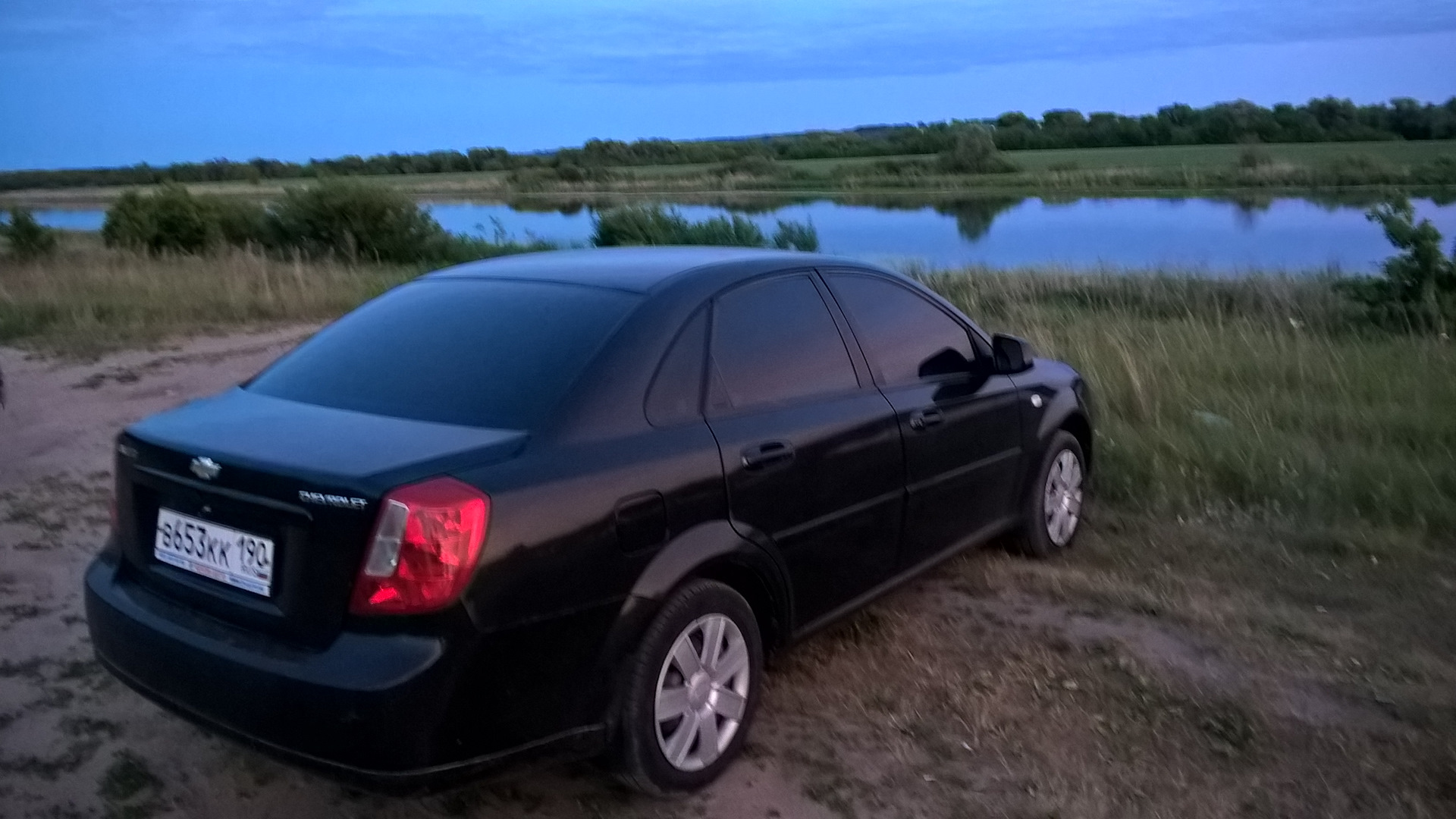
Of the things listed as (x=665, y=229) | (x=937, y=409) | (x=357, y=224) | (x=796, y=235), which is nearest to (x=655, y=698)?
(x=937, y=409)

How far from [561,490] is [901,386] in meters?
1.86

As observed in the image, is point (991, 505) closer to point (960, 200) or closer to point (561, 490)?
point (561, 490)

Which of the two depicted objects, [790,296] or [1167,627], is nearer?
[790,296]

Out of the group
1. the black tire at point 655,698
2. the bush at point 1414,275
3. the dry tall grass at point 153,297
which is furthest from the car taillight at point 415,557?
the bush at point 1414,275

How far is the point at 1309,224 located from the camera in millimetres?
25031

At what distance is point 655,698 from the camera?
10.6 feet

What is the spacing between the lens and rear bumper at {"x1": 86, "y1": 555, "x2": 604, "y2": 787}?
275cm

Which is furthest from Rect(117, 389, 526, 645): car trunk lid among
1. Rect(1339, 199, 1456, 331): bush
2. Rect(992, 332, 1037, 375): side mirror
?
Rect(1339, 199, 1456, 331): bush

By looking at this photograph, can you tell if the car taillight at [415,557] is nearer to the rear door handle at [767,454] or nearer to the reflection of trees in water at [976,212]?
the rear door handle at [767,454]

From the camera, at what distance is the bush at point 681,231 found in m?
18.7

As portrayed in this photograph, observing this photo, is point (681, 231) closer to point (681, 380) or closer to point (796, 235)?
point (796, 235)

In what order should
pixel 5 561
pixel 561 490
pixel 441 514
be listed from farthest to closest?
pixel 5 561 < pixel 561 490 < pixel 441 514

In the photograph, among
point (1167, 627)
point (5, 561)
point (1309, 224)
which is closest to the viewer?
point (1167, 627)

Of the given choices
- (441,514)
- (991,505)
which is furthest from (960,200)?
(441,514)
